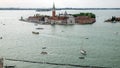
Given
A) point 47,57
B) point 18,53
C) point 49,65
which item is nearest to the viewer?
point 49,65

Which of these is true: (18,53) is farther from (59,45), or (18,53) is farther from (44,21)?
(44,21)

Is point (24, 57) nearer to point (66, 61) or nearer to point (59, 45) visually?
point (66, 61)

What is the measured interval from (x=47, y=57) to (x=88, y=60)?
6.65 feet

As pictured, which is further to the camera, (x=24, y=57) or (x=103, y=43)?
(x=103, y=43)

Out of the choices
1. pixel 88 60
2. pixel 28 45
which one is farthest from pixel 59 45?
pixel 88 60

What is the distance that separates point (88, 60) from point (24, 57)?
10.1ft

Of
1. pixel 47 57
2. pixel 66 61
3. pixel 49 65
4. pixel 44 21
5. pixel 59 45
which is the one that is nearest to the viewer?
pixel 49 65

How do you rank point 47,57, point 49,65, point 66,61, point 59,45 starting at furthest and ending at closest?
1. point 59,45
2. point 47,57
3. point 66,61
4. point 49,65

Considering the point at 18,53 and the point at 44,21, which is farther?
the point at 44,21

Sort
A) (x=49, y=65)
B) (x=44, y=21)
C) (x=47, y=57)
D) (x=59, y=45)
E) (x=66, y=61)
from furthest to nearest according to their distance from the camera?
(x=44, y=21) → (x=59, y=45) → (x=47, y=57) → (x=66, y=61) → (x=49, y=65)

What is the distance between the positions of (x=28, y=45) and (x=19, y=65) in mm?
5858

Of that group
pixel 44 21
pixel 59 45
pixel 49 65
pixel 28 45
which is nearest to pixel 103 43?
pixel 59 45

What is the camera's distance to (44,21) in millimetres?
39594

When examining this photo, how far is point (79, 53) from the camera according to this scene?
15953 millimetres
